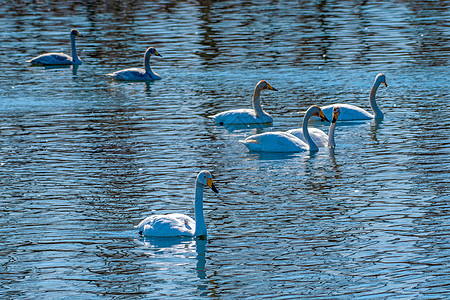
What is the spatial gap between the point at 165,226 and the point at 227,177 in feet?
13.2

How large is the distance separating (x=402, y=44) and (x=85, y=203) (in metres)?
22.8

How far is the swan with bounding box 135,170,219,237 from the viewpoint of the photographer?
13398mm

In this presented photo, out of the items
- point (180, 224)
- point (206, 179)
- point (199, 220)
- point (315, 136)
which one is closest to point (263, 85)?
point (315, 136)

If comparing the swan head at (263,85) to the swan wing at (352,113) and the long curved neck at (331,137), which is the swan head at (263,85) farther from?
the long curved neck at (331,137)

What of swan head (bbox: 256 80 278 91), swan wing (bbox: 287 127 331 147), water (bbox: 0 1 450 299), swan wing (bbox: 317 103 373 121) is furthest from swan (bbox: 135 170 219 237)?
swan head (bbox: 256 80 278 91)

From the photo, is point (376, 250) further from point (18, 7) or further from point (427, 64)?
point (18, 7)

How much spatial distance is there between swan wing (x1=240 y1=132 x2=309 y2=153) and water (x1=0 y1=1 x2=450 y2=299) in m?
0.39

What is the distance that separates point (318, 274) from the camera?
1181cm

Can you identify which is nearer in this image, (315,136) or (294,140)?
(294,140)

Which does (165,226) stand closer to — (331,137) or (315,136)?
(331,137)

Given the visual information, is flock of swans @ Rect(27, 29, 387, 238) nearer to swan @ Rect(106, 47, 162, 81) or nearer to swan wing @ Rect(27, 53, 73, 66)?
swan @ Rect(106, 47, 162, 81)

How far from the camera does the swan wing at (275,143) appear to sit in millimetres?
19438

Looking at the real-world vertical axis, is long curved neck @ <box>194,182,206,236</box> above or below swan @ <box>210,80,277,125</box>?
below

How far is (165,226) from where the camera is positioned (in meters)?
13.5
